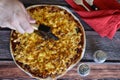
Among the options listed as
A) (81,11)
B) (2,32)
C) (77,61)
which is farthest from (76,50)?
(2,32)

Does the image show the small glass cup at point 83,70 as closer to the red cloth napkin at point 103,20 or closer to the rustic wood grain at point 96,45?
the rustic wood grain at point 96,45

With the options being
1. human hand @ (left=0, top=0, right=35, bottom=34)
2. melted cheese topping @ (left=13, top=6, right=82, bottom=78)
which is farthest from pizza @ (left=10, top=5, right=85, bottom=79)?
human hand @ (left=0, top=0, right=35, bottom=34)

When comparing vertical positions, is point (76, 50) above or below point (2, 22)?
below

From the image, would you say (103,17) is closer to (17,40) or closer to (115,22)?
(115,22)

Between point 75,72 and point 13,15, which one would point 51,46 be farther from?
point 13,15

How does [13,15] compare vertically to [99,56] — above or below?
above

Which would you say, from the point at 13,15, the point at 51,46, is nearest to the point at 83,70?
the point at 51,46

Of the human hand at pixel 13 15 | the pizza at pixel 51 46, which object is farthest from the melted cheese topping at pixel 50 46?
the human hand at pixel 13 15

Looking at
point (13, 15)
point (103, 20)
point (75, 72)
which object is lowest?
point (75, 72)
